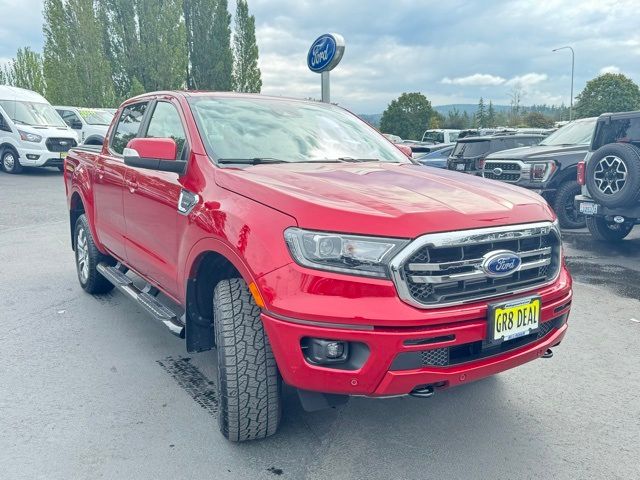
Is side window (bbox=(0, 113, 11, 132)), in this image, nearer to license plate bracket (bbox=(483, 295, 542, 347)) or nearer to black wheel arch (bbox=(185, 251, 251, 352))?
black wheel arch (bbox=(185, 251, 251, 352))

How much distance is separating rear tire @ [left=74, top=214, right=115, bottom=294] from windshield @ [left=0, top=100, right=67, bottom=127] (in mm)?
12478

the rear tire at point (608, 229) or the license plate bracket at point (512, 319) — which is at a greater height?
the license plate bracket at point (512, 319)

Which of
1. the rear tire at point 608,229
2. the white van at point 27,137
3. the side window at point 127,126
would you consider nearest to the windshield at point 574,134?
the rear tire at point 608,229

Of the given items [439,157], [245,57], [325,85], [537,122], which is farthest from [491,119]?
[325,85]

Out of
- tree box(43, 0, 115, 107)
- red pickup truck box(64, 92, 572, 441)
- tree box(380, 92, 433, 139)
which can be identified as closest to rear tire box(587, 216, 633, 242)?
Result: red pickup truck box(64, 92, 572, 441)

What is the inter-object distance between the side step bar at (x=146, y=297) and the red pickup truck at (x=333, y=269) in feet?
0.08

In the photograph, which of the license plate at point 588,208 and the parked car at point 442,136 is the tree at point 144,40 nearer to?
the parked car at point 442,136

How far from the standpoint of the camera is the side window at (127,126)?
14.6 ft

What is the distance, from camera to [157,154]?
3137mm

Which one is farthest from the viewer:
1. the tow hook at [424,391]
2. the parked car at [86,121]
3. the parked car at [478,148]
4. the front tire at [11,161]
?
the parked car at [86,121]

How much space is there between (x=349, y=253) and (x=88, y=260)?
3.63 m

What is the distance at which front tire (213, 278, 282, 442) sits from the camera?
103 inches

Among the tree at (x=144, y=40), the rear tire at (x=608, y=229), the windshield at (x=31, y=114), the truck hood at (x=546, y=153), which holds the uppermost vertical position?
the tree at (x=144, y=40)

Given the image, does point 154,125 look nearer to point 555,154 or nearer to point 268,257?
point 268,257
